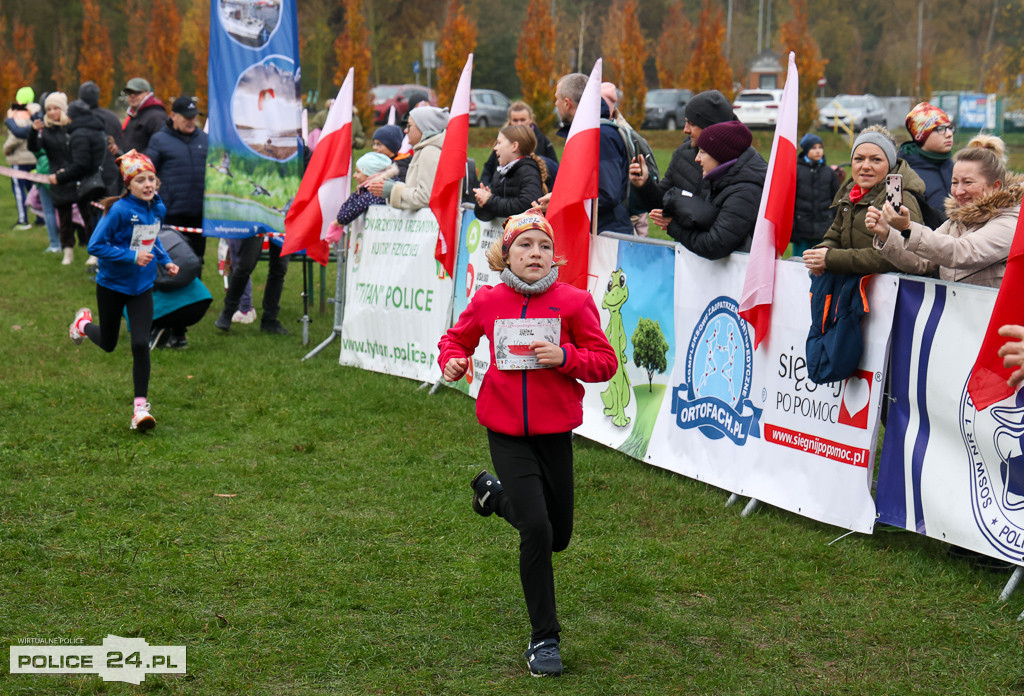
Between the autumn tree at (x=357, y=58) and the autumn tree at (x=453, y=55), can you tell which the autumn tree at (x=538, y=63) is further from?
the autumn tree at (x=357, y=58)

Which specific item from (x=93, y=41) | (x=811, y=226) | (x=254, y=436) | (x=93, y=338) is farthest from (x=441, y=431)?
(x=93, y=41)

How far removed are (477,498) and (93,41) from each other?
158ft

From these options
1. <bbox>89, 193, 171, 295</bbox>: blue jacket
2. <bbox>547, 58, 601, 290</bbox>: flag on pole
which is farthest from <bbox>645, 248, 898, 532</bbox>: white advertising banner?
<bbox>89, 193, 171, 295</bbox>: blue jacket

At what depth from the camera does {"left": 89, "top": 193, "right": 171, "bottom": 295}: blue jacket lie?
809 cm

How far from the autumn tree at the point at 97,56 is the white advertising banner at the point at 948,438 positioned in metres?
43.8

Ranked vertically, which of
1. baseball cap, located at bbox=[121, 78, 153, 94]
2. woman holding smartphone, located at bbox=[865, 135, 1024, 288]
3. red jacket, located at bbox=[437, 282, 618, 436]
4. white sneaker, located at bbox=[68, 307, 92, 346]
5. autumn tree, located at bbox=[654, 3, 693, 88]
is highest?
autumn tree, located at bbox=[654, 3, 693, 88]

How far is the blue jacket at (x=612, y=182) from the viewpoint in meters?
8.25

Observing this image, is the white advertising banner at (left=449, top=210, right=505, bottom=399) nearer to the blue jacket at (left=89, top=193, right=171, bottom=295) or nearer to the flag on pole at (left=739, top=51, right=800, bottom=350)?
the blue jacket at (left=89, top=193, right=171, bottom=295)

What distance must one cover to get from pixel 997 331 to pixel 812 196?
27.4 ft

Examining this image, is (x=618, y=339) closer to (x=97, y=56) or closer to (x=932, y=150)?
(x=932, y=150)

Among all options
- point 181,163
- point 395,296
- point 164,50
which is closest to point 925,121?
point 395,296

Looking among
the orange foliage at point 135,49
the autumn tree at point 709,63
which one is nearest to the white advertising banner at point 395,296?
the autumn tree at point 709,63

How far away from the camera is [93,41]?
157 ft

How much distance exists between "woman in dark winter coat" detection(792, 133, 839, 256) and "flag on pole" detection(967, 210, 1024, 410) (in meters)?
7.59
